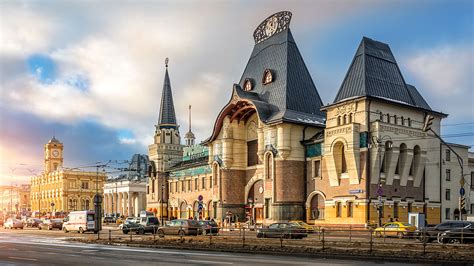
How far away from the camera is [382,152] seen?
50406 millimetres

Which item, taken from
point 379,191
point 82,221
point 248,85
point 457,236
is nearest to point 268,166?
point 248,85

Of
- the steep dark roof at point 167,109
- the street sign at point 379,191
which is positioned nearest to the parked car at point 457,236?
the street sign at point 379,191

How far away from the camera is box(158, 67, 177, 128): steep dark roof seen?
90.0 meters

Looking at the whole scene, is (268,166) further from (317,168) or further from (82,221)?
(82,221)

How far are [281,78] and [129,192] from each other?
66106 mm

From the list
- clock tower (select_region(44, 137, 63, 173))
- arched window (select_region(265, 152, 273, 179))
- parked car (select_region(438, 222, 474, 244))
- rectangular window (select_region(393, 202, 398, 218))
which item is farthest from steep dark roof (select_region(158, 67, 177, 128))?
clock tower (select_region(44, 137, 63, 173))

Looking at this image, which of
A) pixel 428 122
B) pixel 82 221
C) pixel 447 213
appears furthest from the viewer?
pixel 447 213

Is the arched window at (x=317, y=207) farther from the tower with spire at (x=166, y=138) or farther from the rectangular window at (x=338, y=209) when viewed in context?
the tower with spire at (x=166, y=138)

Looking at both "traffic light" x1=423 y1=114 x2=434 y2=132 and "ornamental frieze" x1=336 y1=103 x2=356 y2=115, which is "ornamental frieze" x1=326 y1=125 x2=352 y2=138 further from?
"traffic light" x1=423 y1=114 x2=434 y2=132

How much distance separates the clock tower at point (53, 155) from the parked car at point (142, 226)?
112 meters

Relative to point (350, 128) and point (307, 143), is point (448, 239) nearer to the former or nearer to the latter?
point (350, 128)

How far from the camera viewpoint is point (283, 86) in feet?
209

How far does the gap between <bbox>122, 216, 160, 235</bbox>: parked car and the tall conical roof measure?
692 inches

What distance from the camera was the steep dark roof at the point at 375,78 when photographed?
5272 centimetres
